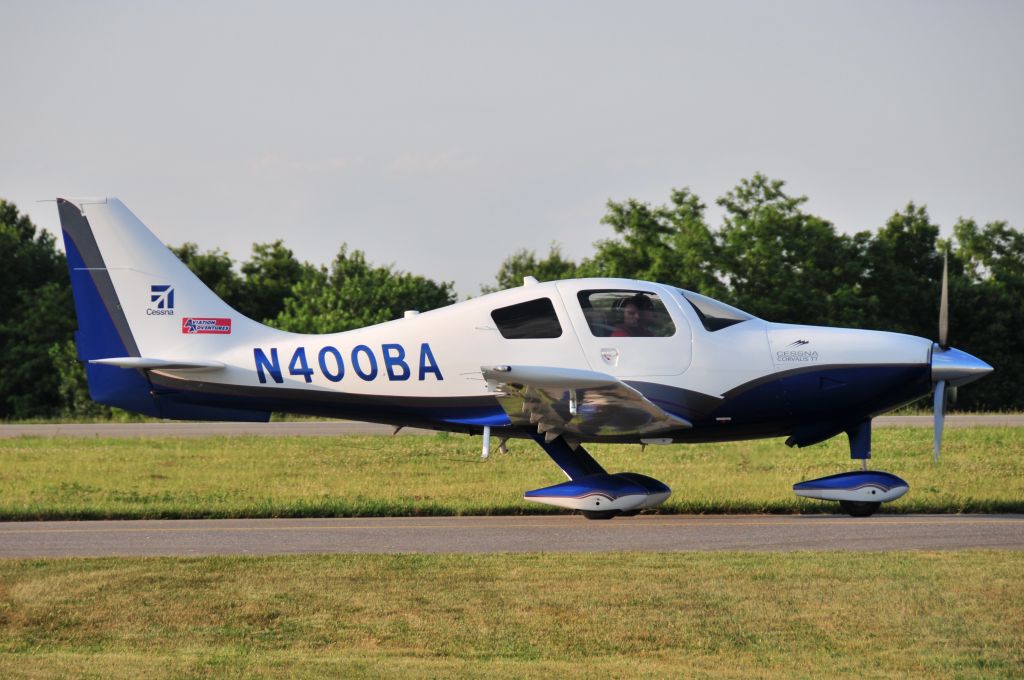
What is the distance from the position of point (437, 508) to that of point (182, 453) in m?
9.06

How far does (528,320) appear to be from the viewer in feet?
43.6

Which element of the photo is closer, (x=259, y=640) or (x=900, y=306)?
(x=259, y=640)

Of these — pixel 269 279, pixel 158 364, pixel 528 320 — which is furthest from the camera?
pixel 269 279

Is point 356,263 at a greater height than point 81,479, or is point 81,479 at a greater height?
point 356,263

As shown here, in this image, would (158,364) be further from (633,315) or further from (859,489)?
(859,489)

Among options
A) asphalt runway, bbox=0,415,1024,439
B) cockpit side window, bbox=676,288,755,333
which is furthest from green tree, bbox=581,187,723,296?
cockpit side window, bbox=676,288,755,333

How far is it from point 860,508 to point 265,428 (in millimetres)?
18480

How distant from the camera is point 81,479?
59.7 ft

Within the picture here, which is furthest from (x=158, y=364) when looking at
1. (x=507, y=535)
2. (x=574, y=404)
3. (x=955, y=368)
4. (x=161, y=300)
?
(x=955, y=368)

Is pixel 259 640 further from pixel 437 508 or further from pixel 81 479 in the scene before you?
pixel 81 479

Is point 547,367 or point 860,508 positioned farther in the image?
point 860,508

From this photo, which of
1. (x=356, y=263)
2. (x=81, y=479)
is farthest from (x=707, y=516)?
(x=356, y=263)

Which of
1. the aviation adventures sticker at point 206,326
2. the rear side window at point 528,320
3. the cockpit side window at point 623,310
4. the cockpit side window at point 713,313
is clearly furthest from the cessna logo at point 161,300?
the cockpit side window at point 713,313

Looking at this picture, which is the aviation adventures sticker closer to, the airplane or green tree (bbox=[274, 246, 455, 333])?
the airplane
